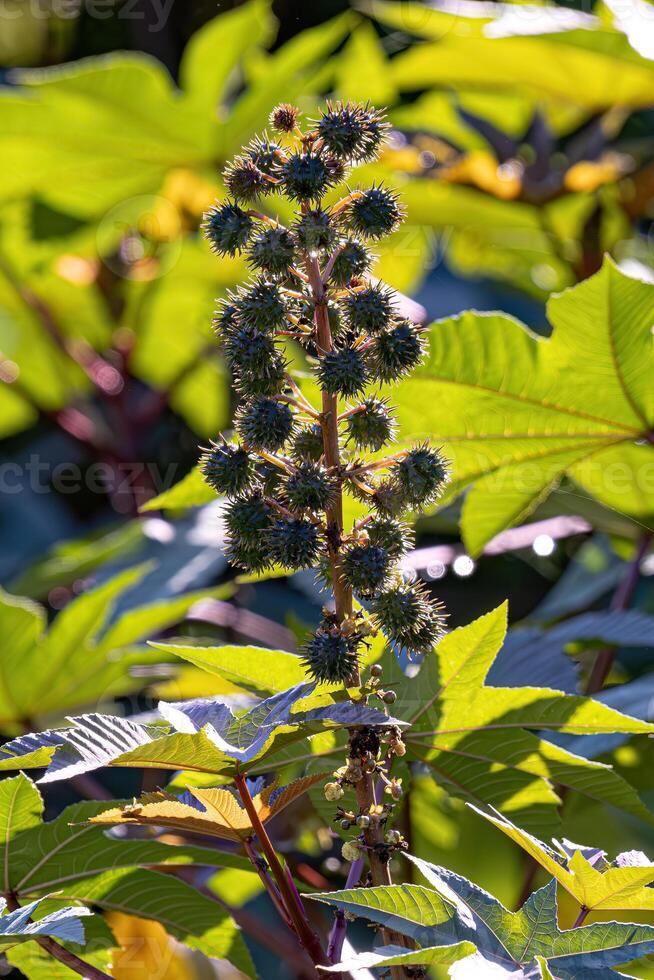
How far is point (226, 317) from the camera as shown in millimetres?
743

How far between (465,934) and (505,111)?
197 cm

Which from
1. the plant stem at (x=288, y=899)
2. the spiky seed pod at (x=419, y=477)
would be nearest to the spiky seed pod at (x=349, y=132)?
the spiky seed pod at (x=419, y=477)

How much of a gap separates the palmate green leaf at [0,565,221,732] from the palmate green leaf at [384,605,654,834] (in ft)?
1.50

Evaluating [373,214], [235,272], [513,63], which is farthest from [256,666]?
[235,272]

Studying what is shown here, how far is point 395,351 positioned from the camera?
28.4 inches

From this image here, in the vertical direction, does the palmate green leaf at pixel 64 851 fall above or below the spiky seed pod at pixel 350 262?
below

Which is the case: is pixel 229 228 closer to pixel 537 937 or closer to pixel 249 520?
pixel 249 520

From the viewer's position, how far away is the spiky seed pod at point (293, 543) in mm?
692

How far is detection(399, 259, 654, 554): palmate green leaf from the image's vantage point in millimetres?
1025

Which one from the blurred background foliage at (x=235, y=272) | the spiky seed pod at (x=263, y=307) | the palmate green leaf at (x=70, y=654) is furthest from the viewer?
the blurred background foliage at (x=235, y=272)

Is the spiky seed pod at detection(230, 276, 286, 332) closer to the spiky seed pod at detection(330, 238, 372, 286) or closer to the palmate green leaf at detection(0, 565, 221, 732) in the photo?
the spiky seed pod at detection(330, 238, 372, 286)

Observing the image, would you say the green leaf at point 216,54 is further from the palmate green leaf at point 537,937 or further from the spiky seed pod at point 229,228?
the palmate green leaf at point 537,937

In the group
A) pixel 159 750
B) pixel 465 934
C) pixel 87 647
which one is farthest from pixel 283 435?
pixel 87 647

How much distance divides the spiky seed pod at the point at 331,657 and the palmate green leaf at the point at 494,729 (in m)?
0.14
